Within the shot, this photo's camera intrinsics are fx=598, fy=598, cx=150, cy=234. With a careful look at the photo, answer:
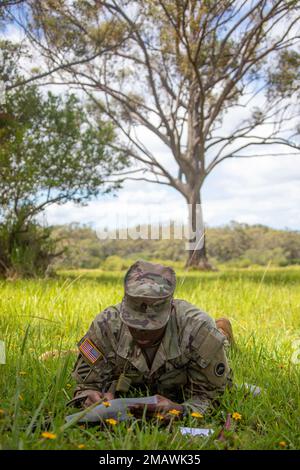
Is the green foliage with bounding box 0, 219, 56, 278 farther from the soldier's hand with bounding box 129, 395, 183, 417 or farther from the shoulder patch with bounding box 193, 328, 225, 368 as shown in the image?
the soldier's hand with bounding box 129, 395, 183, 417

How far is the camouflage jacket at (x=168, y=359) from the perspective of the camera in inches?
121

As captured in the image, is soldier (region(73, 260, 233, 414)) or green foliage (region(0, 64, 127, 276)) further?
green foliage (region(0, 64, 127, 276))

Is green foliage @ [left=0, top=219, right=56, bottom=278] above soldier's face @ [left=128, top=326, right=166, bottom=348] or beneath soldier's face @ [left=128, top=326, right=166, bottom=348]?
above

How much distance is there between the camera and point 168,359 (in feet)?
10.1

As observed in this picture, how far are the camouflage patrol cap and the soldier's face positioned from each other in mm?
55

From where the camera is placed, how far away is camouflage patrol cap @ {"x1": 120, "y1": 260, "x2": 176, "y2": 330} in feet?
9.38

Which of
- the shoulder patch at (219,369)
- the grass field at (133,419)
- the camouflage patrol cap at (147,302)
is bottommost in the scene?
the grass field at (133,419)

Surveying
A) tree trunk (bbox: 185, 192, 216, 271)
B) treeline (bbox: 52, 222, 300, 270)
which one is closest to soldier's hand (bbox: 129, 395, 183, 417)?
tree trunk (bbox: 185, 192, 216, 271)

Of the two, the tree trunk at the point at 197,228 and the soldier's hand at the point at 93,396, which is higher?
the tree trunk at the point at 197,228

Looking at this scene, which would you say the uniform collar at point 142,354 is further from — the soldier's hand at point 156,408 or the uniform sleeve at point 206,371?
the soldier's hand at point 156,408

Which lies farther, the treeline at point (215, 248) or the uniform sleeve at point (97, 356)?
the treeline at point (215, 248)

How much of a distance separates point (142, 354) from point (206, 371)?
0.35 metres

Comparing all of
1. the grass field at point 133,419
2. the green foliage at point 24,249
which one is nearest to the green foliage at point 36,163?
the green foliage at point 24,249
